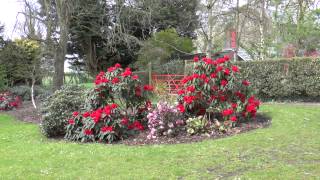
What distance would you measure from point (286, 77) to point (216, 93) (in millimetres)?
6160

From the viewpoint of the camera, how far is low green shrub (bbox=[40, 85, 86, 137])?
9266 millimetres

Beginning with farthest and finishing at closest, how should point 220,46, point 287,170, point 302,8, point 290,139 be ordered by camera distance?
point 220,46, point 302,8, point 290,139, point 287,170

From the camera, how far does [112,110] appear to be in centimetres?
876

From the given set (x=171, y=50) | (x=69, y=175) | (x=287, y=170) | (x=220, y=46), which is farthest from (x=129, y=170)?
(x=220, y=46)

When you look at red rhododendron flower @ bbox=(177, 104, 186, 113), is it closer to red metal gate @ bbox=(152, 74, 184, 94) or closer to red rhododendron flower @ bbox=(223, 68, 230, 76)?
red rhododendron flower @ bbox=(223, 68, 230, 76)

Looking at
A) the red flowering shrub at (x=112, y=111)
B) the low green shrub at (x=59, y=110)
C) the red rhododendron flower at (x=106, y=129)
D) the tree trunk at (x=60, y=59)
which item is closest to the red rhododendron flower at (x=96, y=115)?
the red flowering shrub at (x=112, y=111)

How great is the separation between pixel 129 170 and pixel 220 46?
82.8 ft

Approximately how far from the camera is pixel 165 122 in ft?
27.9

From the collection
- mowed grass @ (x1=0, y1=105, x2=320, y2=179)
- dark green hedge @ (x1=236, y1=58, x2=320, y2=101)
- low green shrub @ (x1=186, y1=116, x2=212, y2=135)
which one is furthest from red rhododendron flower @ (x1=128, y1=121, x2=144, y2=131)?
dark green hedge @ (x1=236, y1=58, x2=320, y2=101)

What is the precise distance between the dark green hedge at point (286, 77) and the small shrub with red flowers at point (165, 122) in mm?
5989

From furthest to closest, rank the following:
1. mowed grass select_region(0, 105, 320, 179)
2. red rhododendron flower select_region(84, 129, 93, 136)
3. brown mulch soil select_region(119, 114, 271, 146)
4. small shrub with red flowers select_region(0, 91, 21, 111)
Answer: small shrub with red flowers select_region(0, 91, 21, 111) → red rhododendron flower select_region(84, 129, 93, 136) → brown mulch soil select_region(119, 114, 271, 146) → mowed grass select_region(0, 105, 320, 179)

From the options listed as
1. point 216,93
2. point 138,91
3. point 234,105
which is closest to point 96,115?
point 138,91

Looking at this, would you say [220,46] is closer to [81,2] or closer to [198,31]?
[198,31]

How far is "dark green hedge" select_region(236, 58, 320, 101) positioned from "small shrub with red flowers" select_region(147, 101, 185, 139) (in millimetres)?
5989
